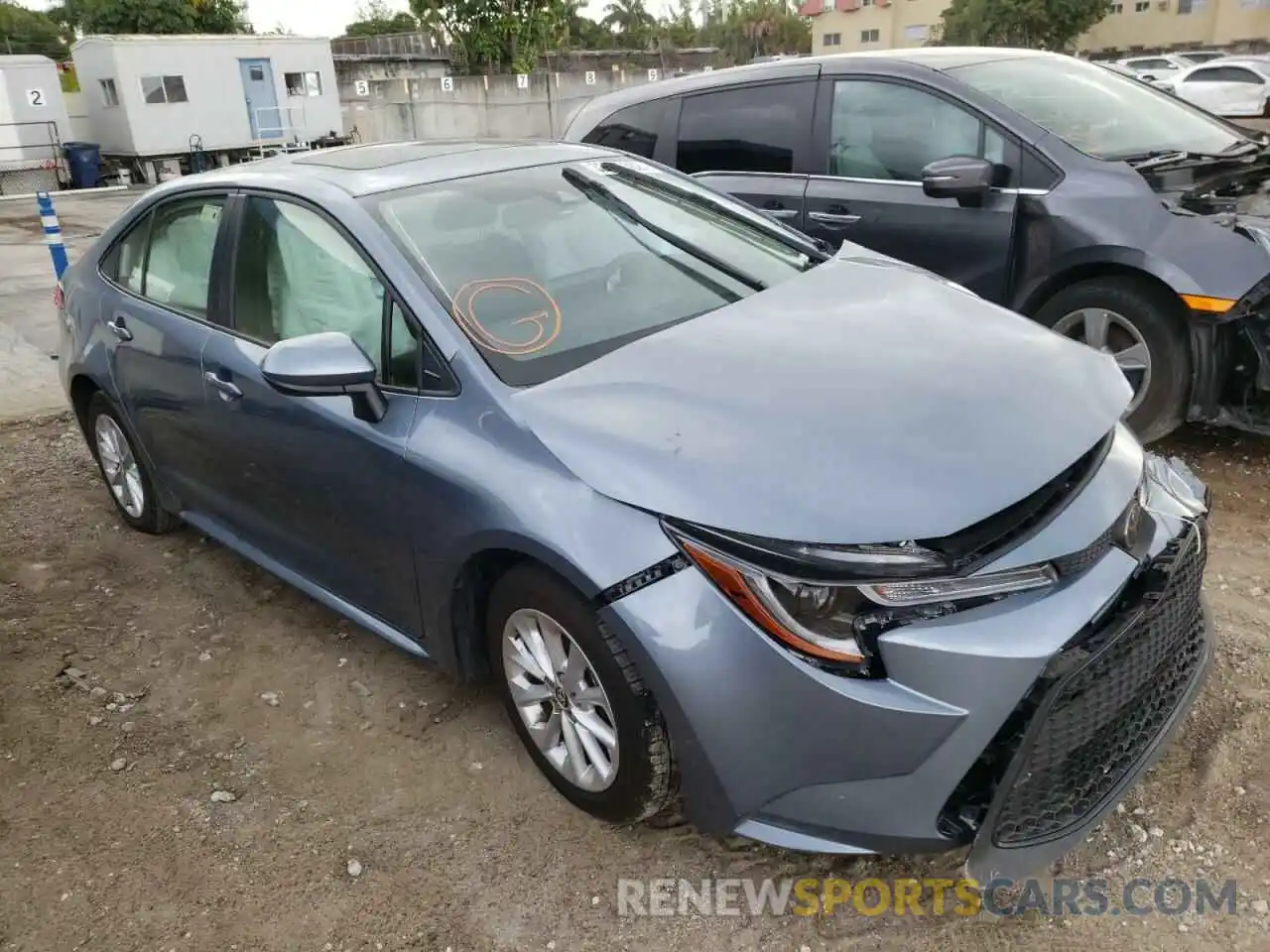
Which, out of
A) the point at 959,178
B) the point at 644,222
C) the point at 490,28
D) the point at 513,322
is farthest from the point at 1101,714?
the point at 490,28

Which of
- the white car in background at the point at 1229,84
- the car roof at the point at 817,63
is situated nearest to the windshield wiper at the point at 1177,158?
the car roof at the point at 817,63

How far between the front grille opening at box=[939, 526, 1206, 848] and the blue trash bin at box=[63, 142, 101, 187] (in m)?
24.5

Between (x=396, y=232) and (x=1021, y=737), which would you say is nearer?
(x=1021, y=737)

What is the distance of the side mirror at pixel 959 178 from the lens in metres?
4.23

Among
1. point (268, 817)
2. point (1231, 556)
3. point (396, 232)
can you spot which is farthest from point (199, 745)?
point (1231, 556)

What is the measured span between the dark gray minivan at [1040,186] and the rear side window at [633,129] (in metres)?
0.09

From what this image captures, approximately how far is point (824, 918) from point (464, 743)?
1.18m

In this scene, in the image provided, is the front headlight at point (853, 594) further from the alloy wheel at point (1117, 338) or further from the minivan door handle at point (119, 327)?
the minivan door handle at point (119, 327)

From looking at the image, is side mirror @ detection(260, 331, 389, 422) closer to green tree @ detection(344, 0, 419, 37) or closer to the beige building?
the beige building

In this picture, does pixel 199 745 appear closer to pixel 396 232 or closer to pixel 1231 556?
pixel 396 232

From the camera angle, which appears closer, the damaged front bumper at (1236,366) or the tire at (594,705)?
the tire at (594,705)

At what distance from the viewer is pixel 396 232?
9.10 ft

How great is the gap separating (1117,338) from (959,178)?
0.96 m

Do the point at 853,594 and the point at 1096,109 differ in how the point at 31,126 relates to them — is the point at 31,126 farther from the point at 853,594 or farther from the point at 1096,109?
the point at 853,594
